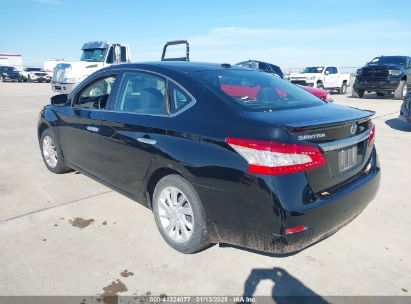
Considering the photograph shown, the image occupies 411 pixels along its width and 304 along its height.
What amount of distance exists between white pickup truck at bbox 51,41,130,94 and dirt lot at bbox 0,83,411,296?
35.8 feet

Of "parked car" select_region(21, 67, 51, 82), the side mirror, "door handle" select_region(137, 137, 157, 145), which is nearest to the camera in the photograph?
"door handle" select_region(137, 137, 157, 145)

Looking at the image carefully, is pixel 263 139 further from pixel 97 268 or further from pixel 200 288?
pixel 97 268

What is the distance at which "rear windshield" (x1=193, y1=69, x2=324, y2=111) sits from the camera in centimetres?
292

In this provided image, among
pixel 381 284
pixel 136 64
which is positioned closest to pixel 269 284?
pixel 381 284

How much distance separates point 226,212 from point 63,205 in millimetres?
2372

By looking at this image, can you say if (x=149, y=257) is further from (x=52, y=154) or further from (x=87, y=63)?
(x=87, y=63)

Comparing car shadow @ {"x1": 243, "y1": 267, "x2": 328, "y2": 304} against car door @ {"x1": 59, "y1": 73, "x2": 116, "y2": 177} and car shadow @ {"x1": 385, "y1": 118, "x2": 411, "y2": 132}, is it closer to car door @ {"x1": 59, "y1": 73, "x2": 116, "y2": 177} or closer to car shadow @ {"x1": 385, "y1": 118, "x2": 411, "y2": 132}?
car door @ {"x1": 59, "y1": 73, "x2": 116, "y2": 177}

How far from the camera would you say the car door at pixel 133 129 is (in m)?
3.13

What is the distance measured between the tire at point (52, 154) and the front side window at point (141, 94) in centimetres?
174

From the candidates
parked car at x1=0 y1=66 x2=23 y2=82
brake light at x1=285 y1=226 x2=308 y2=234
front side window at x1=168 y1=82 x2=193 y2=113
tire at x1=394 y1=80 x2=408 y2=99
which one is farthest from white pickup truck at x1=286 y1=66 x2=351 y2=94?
parked car at x1=0 y1=66 x2=23 y2=82

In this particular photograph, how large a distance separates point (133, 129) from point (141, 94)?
403mm

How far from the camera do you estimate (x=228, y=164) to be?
2504 millimetres

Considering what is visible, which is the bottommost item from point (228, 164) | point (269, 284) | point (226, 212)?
point (269, 284)

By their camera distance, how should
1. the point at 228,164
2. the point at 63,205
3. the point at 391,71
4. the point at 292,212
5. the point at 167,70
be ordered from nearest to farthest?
the point at 292,212 < the point at 228,164 < the point at 167,70 < the point at 63,205 < the point at 391,71
